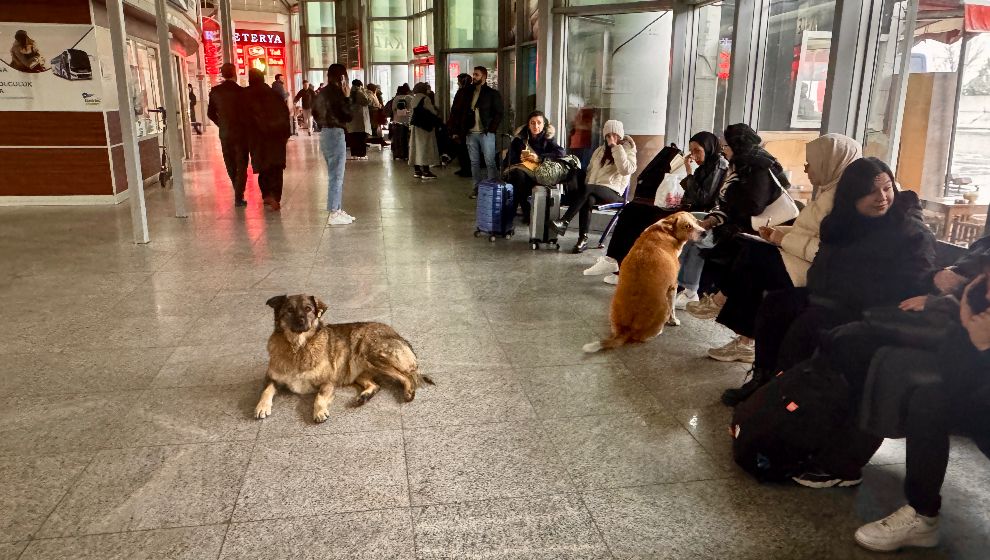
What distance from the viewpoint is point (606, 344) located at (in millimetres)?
4727

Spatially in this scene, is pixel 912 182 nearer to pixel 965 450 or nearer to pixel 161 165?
pixel 965 450

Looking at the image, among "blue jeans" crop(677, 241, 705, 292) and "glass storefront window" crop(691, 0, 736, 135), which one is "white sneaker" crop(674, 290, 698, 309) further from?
"glass storefront window" crop(691, 0, 736, 135)

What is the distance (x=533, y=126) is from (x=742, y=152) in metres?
3.56

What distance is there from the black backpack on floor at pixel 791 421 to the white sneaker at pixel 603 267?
355cm

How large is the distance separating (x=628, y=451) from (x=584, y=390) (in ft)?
2.43

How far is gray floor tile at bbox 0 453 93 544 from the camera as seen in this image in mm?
2830

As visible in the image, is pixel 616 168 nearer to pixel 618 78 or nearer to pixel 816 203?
pixel 618 78

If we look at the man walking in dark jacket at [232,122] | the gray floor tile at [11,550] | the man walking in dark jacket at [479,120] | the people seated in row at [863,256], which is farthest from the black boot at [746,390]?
the man walking in dark jacket at [232,122]

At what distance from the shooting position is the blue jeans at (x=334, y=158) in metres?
9.13

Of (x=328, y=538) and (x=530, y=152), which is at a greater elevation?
(x=530, y=152)

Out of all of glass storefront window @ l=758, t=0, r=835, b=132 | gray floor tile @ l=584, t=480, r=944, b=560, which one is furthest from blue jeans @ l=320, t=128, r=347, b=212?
gray floor tile @ l=584, t=480, r=944, b=560

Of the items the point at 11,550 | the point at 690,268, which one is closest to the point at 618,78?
the point at 690,268

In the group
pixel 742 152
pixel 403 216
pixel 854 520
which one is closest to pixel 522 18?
pixel 403 216

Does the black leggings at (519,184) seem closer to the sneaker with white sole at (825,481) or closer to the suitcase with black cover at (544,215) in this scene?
the suitcase with black cover at (544,215)
